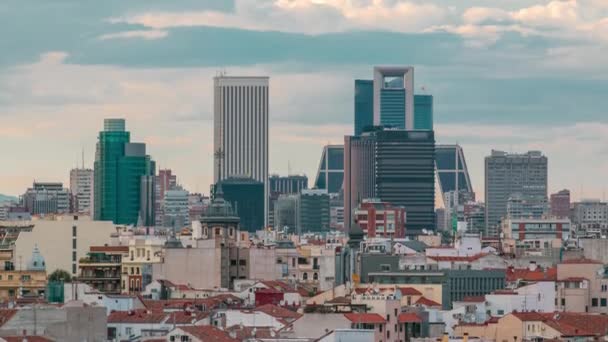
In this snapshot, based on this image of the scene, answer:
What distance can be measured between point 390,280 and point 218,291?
9292mm

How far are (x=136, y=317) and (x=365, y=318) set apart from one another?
10250mm

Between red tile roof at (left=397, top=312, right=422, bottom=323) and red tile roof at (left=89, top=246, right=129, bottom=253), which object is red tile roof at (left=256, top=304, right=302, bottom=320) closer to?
red tile roof at (left=397, top=312, right=422, bottom=323)

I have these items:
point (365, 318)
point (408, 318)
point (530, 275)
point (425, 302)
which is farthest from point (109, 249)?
point (365, 318)

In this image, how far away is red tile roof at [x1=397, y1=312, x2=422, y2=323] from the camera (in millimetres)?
113938

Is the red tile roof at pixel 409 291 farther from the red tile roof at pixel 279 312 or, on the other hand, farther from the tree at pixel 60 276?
the tree at pixel 60 276

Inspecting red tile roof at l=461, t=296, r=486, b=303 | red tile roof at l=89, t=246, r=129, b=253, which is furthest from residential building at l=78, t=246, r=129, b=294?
red tile roof at l=461, t=296, r=486, b=303

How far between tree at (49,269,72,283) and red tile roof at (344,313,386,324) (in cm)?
4231

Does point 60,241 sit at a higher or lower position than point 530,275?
higher

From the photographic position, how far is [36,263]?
162 metres

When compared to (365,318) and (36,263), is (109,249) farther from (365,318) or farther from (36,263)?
(365,318)

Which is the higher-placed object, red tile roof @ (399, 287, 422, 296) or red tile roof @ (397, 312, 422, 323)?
red tile roof @ (399, 287, 422, 296)

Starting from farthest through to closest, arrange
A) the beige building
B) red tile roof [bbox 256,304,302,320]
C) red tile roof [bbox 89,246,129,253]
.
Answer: the beige building → red tile roof [bbox 89,246,129,253] → red tile roof [bbox 256,304,302,320]

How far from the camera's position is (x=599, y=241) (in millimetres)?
183375

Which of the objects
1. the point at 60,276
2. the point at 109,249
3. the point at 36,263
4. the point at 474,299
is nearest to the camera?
the point at 474,299
